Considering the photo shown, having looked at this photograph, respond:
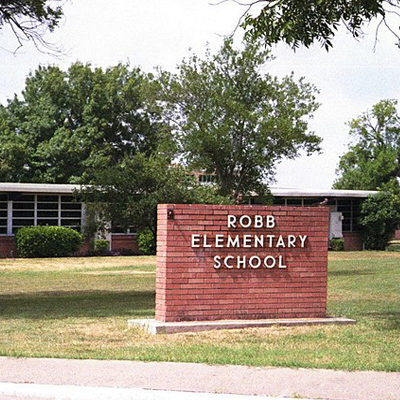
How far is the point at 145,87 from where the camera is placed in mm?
33906

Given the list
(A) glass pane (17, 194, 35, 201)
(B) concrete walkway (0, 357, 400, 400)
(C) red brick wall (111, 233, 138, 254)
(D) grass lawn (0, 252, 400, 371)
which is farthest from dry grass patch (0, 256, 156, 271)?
(B) concrete walkway (0, 357, 400, 400)

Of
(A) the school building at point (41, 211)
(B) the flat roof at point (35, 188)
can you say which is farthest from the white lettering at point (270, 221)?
(B) the flat roof at point (35, 188)

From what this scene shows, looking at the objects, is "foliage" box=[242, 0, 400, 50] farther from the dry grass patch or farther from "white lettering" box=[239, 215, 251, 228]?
the dry grass patch

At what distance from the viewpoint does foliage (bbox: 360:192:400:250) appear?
44.6 m

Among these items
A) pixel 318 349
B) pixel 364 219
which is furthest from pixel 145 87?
pixel 318 349

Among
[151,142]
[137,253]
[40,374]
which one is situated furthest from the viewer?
[151,142]

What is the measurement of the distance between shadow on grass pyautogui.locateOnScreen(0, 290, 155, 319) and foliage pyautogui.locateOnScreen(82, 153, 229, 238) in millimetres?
1932

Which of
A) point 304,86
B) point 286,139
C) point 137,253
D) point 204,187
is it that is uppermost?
point 304,86

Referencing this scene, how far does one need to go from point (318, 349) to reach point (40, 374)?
3.59 metres

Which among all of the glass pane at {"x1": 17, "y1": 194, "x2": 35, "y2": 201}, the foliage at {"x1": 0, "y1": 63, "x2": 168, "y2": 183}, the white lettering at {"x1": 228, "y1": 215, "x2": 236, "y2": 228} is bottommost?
the white lettering at {"x1": 228, "y1": 215, "x2": 236, "y2": 228}

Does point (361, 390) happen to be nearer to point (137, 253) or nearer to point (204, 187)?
point (204, 187)

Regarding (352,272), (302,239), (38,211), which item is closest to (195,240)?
(302,239)

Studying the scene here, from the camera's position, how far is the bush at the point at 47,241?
118 feet

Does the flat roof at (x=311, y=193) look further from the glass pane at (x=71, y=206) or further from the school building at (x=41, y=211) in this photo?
the glass pane at (x=71, y=206)
